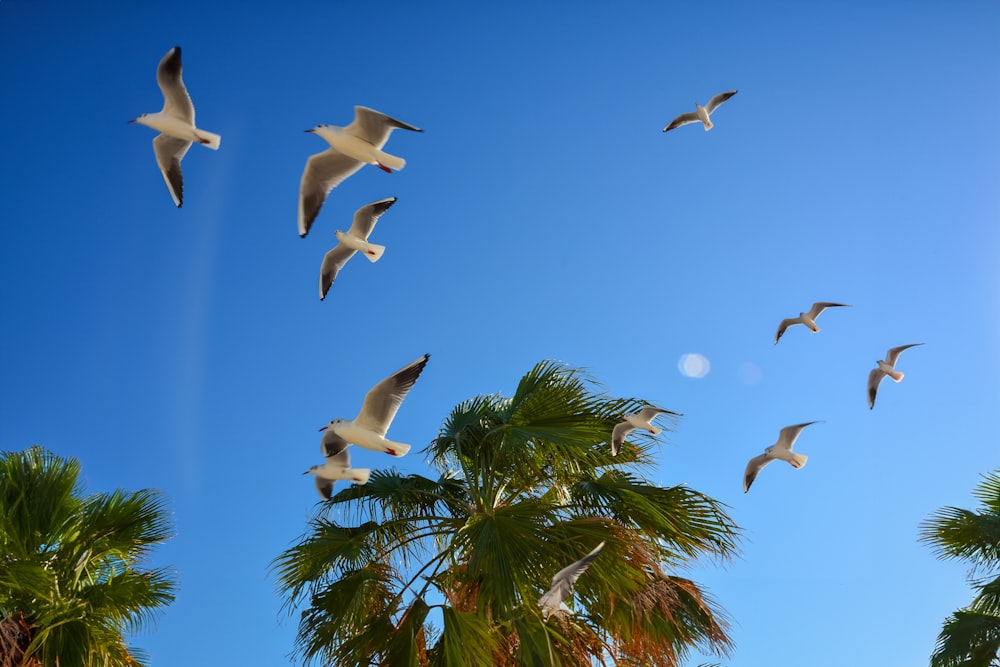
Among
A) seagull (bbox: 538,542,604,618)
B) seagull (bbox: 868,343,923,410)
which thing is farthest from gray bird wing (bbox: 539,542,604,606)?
seagull (bbox: 868,343,923,410)

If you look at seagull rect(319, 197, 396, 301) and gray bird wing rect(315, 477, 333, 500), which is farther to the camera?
seagull rect(319, 197, 396, 301)

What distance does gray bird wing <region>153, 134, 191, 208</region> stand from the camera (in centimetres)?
861

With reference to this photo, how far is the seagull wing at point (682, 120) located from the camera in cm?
1235

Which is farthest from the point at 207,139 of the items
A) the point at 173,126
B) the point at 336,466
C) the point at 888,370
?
the point at 888,370

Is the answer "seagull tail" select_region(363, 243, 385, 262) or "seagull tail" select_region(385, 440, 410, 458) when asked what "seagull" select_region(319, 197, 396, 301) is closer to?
"seagull tail" select_region(363, 243, 385, 262)

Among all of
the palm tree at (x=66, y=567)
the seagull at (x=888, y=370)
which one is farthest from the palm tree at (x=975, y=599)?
the palm tree at (x=66, y=567)

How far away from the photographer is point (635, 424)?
7664mm

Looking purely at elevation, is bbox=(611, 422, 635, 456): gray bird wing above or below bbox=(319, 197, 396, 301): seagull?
below

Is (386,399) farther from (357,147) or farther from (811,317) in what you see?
(811,317)

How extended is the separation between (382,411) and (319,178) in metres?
2.56

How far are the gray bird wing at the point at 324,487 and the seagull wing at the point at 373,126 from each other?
297 cm

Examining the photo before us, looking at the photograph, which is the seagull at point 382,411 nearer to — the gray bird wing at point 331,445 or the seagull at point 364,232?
the gray bird wing at point 331,445

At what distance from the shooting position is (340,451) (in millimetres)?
7898

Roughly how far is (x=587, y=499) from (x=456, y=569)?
4.05ft
